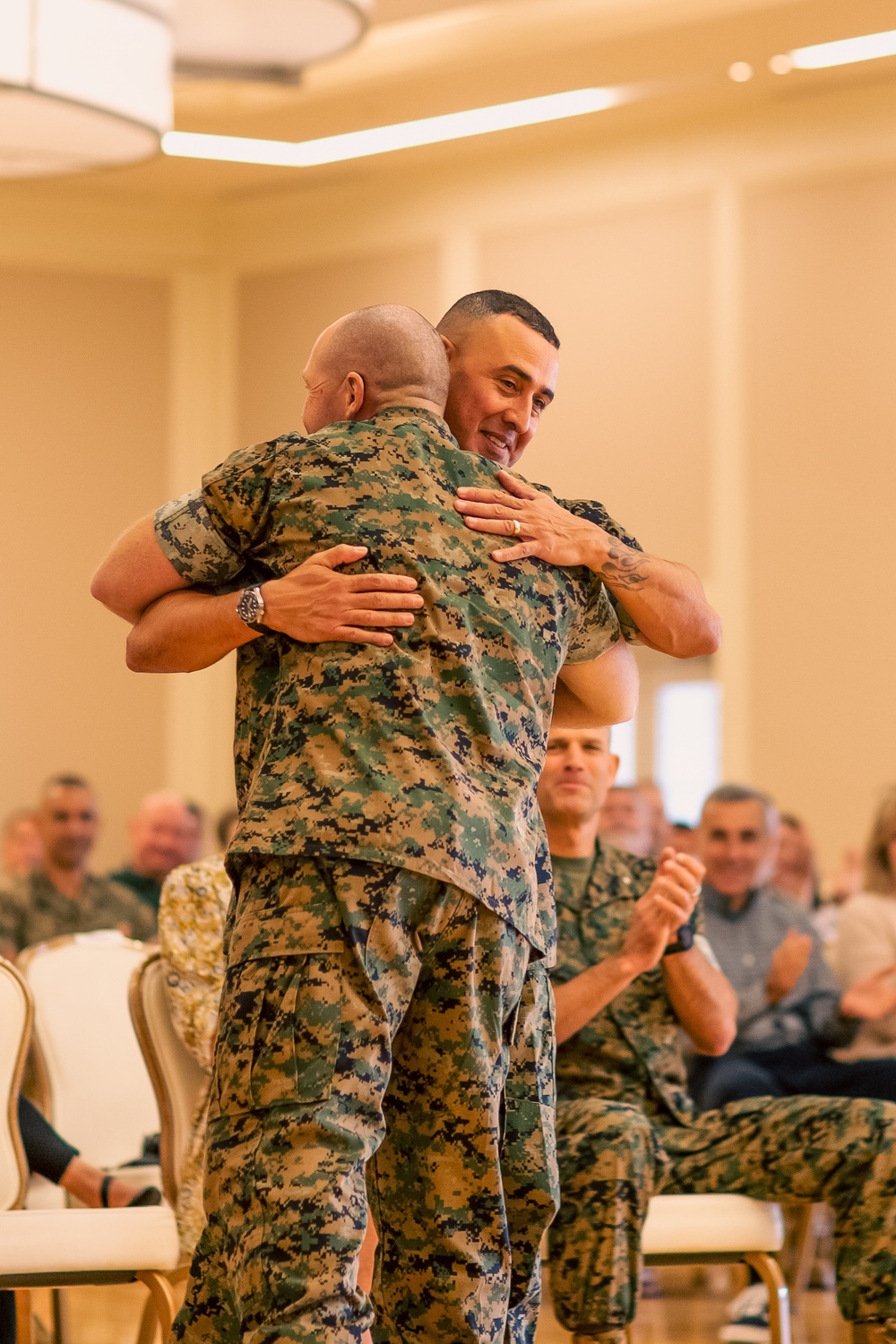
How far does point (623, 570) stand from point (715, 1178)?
1.39 meters

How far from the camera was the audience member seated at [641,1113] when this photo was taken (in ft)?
9.33

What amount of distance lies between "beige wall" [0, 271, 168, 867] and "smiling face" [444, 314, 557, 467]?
8462mm

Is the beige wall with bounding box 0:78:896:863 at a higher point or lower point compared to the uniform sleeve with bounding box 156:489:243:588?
higher


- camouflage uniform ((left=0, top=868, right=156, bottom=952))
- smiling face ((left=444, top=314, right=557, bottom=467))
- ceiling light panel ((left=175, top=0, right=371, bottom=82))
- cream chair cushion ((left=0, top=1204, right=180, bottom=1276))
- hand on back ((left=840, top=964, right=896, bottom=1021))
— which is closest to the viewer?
smiling face ((left=444, top=314, right=557, bottom=467))

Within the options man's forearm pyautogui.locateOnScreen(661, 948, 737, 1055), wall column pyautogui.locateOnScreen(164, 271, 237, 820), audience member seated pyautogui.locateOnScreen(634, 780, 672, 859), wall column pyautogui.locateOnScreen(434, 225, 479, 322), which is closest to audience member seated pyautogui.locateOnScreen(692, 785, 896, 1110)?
man's forearm pyautogui.locateOnScreen(661, 948, 737, 1055)

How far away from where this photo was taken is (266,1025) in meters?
1.83

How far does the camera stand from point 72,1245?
281 cm

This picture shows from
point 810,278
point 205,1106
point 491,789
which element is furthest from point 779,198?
point 491,789

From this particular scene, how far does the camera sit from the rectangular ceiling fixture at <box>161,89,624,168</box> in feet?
31.1

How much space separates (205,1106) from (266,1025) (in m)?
1.29

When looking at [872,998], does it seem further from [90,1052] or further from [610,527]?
[610,527]

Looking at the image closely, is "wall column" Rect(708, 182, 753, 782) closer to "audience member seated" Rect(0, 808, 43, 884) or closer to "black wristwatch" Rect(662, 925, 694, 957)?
"audience member seated" Rect(0, 808, 43, 884)

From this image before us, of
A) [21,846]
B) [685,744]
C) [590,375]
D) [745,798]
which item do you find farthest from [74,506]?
[745,798]

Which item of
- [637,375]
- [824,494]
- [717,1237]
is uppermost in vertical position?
[637,375]
